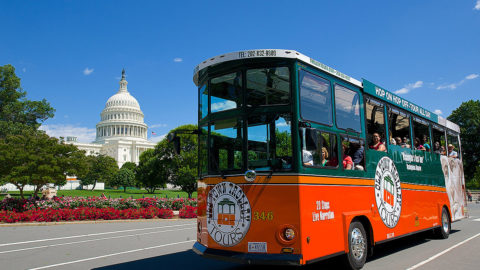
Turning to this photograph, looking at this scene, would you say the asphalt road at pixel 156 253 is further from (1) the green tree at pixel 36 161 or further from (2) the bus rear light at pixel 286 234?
(1) the green tree at pixel 36 161

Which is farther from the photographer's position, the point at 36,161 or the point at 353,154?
the point at 36,161

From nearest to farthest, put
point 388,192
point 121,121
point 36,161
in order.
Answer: point 388,192 → point 36,161 → point 121,121

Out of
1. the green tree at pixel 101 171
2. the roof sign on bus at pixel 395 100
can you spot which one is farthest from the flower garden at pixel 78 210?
the green tree at pixel 101 171

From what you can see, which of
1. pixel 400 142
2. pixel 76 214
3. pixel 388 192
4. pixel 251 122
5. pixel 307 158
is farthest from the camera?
pixel 76 214

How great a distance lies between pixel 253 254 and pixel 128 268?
11.0ft

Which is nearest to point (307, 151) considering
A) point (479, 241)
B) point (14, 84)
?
point (479, 241)

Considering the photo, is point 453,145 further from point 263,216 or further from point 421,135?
point 263,216

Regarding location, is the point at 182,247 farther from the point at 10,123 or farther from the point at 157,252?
the point at 10,123

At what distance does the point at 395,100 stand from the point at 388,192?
8.52 feet

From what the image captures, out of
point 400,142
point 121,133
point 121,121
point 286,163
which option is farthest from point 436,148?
point 121,133

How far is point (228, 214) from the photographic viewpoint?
6352 mm

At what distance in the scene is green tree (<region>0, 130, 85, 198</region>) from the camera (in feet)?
74.2

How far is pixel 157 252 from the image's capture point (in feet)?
32.6

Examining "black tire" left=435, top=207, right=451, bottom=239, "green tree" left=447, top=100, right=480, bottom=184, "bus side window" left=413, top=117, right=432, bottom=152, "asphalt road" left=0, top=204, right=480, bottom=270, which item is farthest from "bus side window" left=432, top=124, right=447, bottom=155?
"green tree" left=447, top=100, right=480, bottom=184
